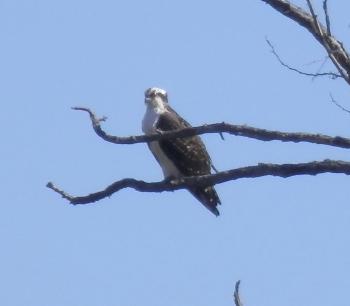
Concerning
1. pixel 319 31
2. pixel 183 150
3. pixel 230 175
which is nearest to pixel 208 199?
pixel 183 150

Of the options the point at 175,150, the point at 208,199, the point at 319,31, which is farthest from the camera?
the point at 175,150

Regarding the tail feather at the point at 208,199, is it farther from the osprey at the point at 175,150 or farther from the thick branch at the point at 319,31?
the thick branch at the point at 319,31

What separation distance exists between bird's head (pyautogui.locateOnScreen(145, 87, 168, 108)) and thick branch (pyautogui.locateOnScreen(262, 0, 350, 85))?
5396 mm

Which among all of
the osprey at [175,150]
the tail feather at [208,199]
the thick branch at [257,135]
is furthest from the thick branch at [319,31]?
the osprey at [175,150]

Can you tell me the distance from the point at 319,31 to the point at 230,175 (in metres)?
0.89

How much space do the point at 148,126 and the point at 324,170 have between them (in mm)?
5477

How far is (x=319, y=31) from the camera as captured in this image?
18.6ft

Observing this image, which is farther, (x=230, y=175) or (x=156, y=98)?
(x=156, y=98)

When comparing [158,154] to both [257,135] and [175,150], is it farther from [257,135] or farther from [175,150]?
[257,135]

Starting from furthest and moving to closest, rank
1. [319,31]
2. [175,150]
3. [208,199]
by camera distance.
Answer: [175,150], [208,199], [319,31]

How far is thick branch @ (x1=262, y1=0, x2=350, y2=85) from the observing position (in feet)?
18.2

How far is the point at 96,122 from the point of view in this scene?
6531 millimetres

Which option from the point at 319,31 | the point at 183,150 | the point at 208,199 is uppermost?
the point at 183,150

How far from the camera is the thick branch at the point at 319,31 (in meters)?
5.55
